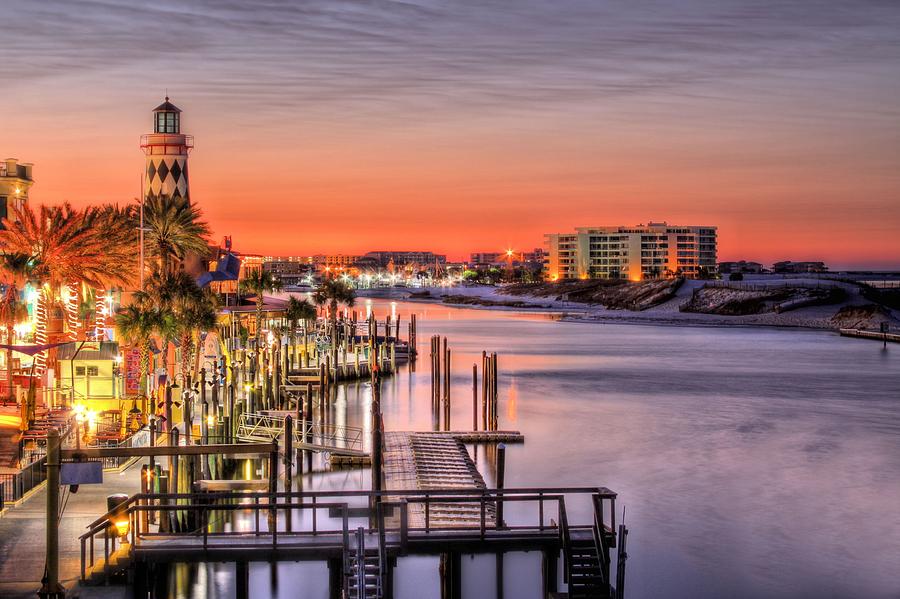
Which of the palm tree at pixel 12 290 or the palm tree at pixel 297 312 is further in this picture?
the palm tree at pixel 297 312

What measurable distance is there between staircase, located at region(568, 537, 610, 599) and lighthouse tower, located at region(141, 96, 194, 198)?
114 feet

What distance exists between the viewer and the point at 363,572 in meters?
16.8

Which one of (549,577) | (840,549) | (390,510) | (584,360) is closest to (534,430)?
(840,549)

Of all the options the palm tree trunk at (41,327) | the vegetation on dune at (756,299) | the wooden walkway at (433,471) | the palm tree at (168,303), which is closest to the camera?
the wooden walkway at (433,471)

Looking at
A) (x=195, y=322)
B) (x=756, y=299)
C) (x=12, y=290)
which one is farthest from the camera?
(x=756, y=299)

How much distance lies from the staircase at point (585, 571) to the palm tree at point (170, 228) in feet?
97.4

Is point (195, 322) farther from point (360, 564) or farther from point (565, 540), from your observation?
point (565, 540)

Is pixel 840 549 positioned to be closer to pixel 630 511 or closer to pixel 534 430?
pixel 630 511

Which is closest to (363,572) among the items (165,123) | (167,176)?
(167,176)

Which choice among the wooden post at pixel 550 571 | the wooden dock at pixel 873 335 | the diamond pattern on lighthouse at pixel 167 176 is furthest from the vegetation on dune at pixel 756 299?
the wooden post at pixel 550 571

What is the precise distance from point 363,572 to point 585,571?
3917 millimetres

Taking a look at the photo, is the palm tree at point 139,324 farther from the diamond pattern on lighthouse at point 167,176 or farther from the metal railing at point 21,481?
the diamond pattern on lighthouse at point 167,176

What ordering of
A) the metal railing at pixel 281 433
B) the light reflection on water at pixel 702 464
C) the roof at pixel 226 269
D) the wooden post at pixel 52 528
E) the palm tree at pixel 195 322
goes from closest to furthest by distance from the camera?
1. the wooden post at pixel 52 528
2. the light reflection on water at pixel 702 464
3. the metal railing at pixel 281 433
4. the palm tree at pixel 195 322
5. the roof at pixel 226 269

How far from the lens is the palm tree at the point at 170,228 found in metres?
44.1
